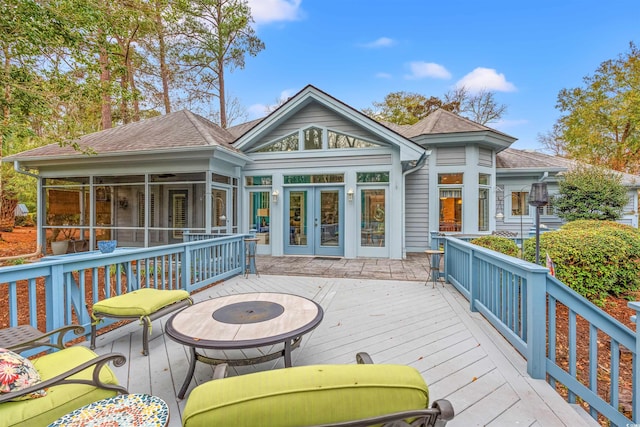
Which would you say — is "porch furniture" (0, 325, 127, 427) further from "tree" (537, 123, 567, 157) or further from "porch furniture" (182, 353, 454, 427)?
"tree" (537, 123, 567, 157)

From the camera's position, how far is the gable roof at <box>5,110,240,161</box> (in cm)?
780

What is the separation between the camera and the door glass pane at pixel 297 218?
8805 millimetres

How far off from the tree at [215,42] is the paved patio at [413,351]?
12.8 meters

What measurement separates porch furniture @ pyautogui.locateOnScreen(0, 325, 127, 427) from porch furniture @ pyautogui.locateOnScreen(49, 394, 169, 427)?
0.38 feet

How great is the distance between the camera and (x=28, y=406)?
4.74 ft

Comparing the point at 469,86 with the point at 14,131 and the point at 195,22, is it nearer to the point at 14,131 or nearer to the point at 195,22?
the point at 195,22

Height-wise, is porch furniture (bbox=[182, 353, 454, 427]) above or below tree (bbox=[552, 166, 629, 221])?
below

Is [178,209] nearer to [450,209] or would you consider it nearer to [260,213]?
[260,213]

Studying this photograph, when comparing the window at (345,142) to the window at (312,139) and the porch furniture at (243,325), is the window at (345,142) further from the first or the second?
the porch furniture at (243,325)

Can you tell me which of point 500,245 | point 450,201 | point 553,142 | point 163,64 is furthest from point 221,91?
point 553,142

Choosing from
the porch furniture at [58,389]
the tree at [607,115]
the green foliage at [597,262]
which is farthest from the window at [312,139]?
the tree at [607,115]

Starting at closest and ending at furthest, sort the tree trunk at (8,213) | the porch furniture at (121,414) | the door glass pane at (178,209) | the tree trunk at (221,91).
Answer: the porch furniture at (121,414)
the door glass pane at (178,209)
the tree trunk at (221,91)
the tree trunk at (8,213)

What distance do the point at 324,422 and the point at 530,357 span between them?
230cm

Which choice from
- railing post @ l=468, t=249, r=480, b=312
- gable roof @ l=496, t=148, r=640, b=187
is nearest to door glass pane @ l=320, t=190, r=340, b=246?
railing post @ l=468, t=249, r=480, b=312
